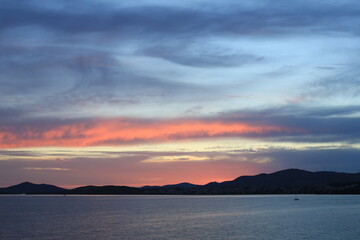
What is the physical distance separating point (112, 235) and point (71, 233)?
10446mm

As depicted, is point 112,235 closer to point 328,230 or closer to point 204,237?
point 204,237

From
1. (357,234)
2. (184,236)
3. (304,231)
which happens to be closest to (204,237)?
(184,236)

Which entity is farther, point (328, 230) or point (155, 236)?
point (328, 230)

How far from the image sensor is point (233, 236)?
9344 cm

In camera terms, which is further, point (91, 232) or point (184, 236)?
point (91, 232)

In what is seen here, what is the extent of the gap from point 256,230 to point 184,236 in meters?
20.2

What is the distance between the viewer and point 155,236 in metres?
94.9

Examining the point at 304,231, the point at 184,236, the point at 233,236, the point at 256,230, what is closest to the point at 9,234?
the point at 184,236

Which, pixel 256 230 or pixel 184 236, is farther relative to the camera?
pixel 256 230

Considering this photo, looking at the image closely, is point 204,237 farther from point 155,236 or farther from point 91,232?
point 91,232

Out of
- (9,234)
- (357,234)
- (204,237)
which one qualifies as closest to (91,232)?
(9,234)

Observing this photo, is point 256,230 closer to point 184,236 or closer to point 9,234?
point 184,236

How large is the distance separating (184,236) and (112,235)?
52.0 ft

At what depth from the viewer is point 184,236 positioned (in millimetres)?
94250
